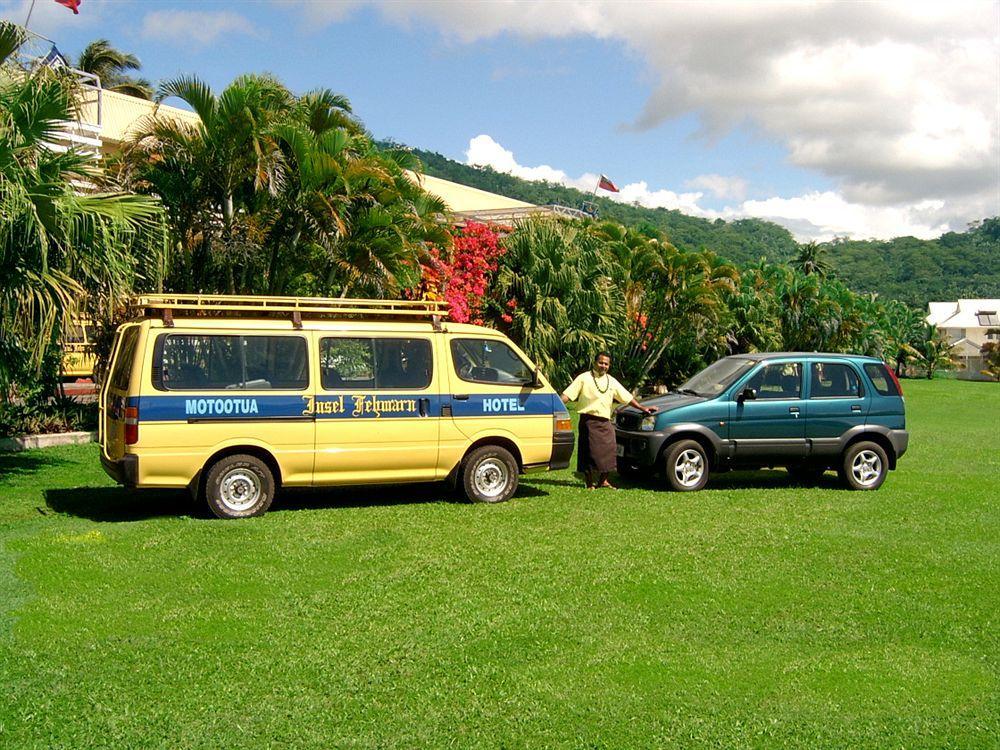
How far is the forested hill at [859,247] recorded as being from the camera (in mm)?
98812

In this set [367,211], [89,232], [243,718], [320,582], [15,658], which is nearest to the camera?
[243,718]

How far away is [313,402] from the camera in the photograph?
10.3 m

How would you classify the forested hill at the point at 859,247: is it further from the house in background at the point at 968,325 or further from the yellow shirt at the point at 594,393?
the yellow shirt at the point at 594,393

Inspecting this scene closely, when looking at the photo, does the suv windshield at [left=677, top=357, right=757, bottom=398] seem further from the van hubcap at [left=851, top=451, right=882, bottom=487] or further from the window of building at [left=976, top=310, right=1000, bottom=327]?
the window of building at [left=976, top=310, right=1000, bottom=327]

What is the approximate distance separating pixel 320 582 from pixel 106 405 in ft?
13.1

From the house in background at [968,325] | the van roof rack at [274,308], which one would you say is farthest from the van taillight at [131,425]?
the house in background at [968,325]

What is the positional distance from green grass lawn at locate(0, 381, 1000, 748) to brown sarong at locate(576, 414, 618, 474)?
118cm

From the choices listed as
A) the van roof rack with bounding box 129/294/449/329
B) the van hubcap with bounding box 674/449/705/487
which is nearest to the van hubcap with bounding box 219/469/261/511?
the van roof rack with bounding box 129/294/449/329

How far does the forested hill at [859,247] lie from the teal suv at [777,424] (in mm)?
78937

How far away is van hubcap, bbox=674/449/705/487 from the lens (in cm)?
1246

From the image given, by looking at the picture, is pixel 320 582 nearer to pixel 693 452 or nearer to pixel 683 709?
pixel 683 709

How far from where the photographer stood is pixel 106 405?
33.3 feet

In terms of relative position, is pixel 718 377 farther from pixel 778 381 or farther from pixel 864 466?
pixel 864 466

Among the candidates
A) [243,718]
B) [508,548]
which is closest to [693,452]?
[508,548]
